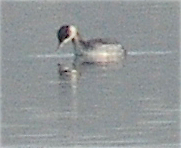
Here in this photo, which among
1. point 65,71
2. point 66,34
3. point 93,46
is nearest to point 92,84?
point 65,71

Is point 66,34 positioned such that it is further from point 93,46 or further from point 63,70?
point 63,70

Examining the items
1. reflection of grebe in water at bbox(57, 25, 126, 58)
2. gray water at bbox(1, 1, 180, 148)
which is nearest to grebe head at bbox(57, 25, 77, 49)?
Answer: reflection of grebe in water at bbox(57, 25, 126, 58)

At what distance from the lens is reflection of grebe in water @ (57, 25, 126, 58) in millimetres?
17469

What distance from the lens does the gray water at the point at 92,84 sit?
11.9 metres

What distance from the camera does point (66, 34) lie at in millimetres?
18062

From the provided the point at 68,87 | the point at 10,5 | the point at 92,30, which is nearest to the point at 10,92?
the point at 68,87

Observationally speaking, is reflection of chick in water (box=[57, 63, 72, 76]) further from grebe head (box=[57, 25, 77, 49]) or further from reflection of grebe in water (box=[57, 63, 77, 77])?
grebe head (box=[57, 25, 77, 49])

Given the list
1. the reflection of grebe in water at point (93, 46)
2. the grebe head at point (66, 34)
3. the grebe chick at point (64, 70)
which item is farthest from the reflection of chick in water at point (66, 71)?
the grebe head at point (66, 34)

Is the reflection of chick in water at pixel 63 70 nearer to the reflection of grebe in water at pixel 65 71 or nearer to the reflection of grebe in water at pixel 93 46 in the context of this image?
the reflection of grebe in water at pixel 65 71

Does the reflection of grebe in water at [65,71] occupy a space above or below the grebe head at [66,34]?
below

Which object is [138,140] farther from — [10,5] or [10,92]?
[10,5]

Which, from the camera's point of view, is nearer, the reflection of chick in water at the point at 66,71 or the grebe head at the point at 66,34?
the reflection of chick in water at the point at 66,71

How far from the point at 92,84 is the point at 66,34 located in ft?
11.9

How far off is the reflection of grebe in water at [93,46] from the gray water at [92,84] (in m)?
0.16
